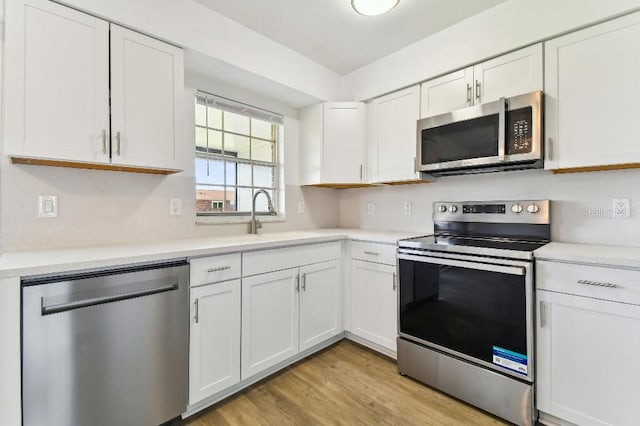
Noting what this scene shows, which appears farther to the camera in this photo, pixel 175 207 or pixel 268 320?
pixel 175 207

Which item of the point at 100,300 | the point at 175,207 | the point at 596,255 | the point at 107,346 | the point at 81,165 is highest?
the point at 81,165

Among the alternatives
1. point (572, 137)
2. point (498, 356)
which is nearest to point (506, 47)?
point (572, 137)

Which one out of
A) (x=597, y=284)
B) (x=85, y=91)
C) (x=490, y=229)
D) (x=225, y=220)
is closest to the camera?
(x=597, y=284)

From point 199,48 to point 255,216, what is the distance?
1.29 m

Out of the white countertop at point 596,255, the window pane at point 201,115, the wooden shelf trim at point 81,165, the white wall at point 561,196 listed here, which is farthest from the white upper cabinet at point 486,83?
the wooden shelf trim at point 81,165

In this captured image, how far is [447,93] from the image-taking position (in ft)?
7.30

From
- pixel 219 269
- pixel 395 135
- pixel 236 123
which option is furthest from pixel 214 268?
pixel 395 135

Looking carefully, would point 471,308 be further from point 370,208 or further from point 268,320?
point 370,208

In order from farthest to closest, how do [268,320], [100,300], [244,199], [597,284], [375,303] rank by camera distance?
[244,199]
[375,303]
[268,320]
[597,284]
[100,300]

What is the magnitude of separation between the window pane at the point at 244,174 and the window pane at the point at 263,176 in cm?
6

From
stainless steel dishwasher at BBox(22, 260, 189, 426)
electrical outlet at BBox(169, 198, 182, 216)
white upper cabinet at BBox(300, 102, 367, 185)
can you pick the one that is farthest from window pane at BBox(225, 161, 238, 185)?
stainless steel dishwasher at BBox(22, 260, 189, 426)

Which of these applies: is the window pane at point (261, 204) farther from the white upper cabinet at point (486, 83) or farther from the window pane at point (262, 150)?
the white upper cabinet at point (486, 83)

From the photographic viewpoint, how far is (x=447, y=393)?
1.84m

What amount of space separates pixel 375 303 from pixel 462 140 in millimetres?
1368
